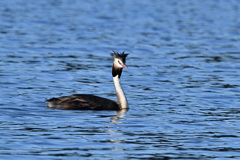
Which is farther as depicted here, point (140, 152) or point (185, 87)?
point (185, 87)

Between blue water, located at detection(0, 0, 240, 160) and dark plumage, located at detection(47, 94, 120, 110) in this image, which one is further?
dark plumage, located at detection(47, 94, 120, 110)

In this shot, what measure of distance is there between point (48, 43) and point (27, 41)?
1173 mm

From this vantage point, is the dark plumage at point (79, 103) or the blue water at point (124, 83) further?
the dark plumage at point (79, 103)

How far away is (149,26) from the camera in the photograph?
42.9 metres

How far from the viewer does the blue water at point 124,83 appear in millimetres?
14359

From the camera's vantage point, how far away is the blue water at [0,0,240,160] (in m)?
14.4

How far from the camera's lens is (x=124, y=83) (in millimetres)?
24281

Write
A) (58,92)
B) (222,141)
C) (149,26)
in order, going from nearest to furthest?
(222,141) → (58,92) → (149,26)

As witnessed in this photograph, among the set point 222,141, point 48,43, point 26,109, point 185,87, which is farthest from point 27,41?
point 222,141

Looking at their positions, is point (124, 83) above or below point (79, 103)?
below

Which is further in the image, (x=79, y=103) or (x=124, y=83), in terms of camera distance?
(x=124, y=83)

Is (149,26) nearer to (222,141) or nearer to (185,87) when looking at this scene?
(185,87)

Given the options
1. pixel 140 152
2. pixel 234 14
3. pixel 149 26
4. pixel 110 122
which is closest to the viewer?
pixel 140 152

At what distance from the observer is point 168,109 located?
19.0 m
